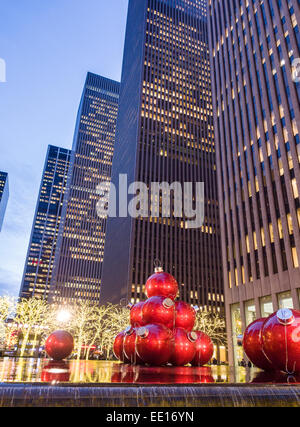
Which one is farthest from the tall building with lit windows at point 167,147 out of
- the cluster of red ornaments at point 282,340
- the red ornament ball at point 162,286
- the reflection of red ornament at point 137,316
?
the cluster of red ornaments at point 282,340

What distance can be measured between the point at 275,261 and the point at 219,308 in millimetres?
60014

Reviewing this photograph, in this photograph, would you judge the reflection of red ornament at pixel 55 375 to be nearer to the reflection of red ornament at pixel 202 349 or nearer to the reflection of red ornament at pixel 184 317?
the reflection of red ornament at pixel 184 317

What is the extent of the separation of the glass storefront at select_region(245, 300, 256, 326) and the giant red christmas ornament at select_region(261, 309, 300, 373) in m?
32.1

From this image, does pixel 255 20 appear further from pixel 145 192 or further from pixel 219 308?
pixel 219 308

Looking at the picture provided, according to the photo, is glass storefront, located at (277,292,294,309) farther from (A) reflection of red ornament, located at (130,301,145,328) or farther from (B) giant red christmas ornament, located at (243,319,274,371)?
(B) giant red christmas ornament, located at (243,319,274,371)

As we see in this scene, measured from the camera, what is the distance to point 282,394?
17.1ft

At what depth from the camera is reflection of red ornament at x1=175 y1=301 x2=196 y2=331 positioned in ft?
36.2

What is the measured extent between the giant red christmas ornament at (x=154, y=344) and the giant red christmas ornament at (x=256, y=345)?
7.91 feet

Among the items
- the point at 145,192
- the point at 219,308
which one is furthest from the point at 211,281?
the point at 145,192

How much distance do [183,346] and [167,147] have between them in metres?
96.4

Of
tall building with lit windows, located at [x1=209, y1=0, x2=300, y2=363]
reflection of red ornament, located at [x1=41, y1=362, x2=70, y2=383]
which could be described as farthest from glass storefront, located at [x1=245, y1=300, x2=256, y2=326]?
reflection of red ornament, located at [x1=41, y1=362, x2=70, y2=383]

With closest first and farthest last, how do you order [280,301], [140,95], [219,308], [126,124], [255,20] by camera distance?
[280,301]
[255,20]
[219,308]
[140,95]
[126,124]

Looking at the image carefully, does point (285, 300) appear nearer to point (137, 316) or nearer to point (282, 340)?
point (137, 316)

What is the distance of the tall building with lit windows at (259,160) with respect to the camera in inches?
1325
